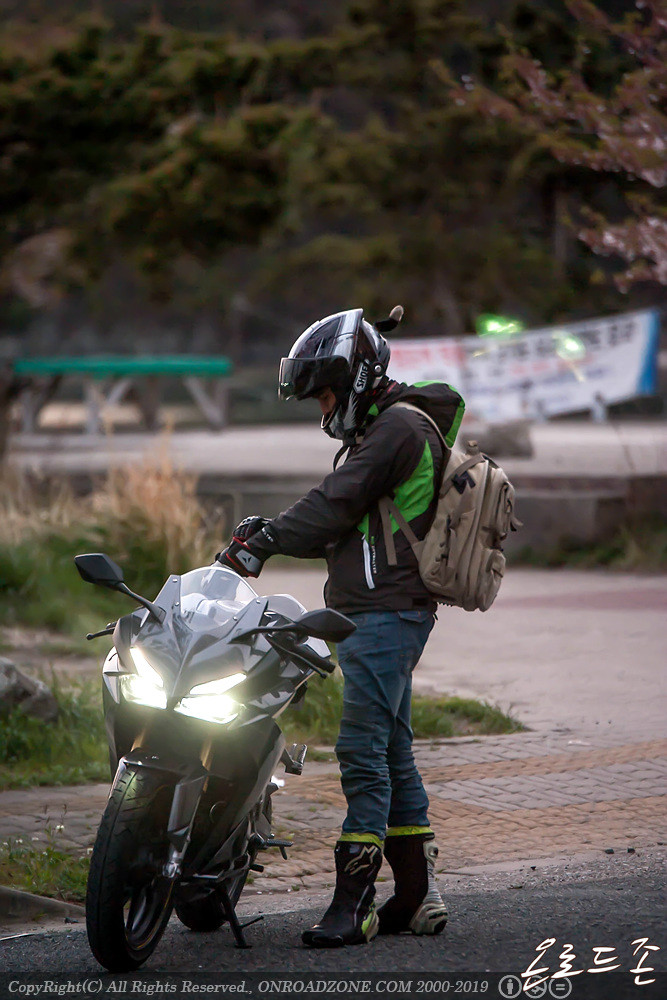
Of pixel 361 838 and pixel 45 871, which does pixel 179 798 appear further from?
pixel 45 871

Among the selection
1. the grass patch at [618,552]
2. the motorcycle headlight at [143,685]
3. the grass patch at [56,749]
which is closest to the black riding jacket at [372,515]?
the motorcycle headlight at [143,685]

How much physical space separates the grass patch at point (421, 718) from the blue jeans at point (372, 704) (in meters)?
2.79

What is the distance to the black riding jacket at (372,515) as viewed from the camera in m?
4.41

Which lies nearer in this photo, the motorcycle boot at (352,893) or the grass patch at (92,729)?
the motorcycle boot at (352,893)

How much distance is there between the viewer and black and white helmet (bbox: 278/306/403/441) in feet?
14.8

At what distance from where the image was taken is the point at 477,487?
14.7ft

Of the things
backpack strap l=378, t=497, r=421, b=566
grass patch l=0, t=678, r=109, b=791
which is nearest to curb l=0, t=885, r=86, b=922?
grass patch l=0, t=678, r=109, b=791

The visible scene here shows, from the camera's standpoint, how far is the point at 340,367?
4496mm

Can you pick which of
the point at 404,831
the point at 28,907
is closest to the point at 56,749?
the point at 28,907

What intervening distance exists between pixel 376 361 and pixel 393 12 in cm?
2165

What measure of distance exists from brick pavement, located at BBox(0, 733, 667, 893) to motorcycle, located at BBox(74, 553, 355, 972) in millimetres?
1242

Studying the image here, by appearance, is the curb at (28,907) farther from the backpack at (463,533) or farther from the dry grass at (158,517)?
the dry grass at (158,517)

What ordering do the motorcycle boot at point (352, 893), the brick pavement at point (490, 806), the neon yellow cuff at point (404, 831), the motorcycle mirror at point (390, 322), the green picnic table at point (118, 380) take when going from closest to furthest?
1. the motorcycle boot at point (352, 893)
2. the neon yellow cuff at point (404, 831)
3. the motorcycle mirror at point (390, 322)
4. the brick pavement at point (490, 806)
5. the green picnic table at point (118, 380)

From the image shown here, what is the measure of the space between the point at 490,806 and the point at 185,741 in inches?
98.6
